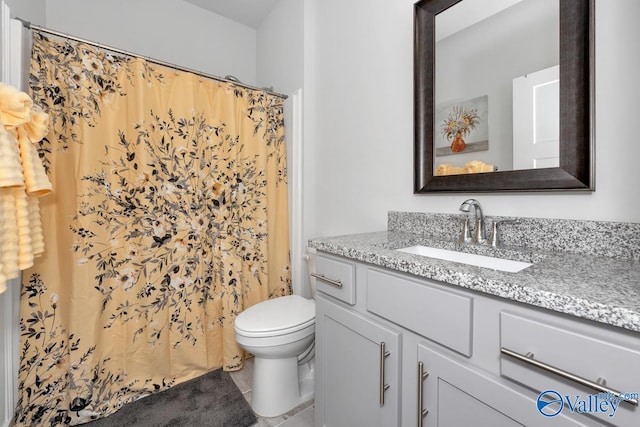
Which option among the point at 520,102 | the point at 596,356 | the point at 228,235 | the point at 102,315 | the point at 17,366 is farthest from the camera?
the point at 228,235

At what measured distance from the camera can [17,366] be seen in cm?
133

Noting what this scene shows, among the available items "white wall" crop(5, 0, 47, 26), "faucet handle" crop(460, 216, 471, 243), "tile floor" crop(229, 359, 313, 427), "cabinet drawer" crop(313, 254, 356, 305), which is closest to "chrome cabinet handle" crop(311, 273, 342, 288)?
"cabinet drawer" crop(313, 254, 356, 305)

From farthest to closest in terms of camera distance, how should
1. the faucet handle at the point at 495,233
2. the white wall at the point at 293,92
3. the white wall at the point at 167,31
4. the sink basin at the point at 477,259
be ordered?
the white wall at the point at 293,92, the white wall at the point at 167,31, the faucet handle at the point at 495,233, the sink basin at the point at 477,259

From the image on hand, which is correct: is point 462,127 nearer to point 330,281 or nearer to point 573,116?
point 573,116

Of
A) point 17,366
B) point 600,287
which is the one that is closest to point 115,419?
point 17,366

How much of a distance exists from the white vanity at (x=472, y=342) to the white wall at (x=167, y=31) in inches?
85.7

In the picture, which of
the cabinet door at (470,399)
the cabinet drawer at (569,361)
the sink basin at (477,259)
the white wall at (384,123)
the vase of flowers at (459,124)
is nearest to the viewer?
the cabinet drawer at (569,361)

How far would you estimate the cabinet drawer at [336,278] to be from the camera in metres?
1.00

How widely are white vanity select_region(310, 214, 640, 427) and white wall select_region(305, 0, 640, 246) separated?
235mm

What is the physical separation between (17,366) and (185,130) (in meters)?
1.43

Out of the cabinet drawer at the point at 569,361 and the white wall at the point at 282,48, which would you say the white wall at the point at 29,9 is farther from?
the cabinet drawer at the point at 569,361

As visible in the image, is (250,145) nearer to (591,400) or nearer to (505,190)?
(505,190)

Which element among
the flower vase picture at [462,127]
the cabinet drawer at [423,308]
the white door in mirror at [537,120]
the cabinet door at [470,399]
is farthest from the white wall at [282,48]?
the cabinet door at [470,399]

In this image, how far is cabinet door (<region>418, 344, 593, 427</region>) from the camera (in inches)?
22.6
